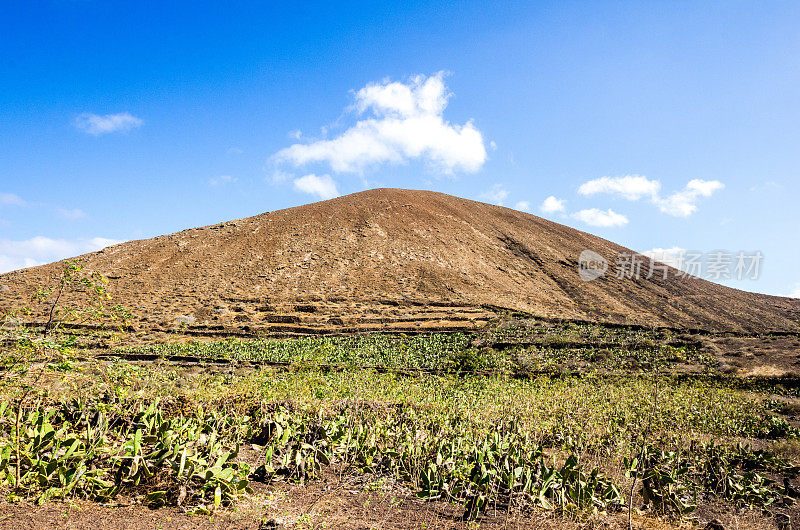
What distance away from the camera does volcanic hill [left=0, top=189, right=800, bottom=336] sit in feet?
97.6

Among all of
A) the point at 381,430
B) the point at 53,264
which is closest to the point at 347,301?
the point at 381,430

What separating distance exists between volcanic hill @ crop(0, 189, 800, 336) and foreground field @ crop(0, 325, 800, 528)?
17.8 metres

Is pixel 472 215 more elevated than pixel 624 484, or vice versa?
pixel 472 215

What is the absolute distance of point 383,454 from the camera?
5965mm

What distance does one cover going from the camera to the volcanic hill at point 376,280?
1171 inches

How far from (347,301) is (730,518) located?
28349mm

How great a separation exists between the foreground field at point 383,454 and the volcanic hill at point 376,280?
17753 mm

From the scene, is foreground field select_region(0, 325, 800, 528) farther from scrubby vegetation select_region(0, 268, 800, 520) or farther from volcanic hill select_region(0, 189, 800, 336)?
volcanic hill select_region(0, 189, 800, 336)

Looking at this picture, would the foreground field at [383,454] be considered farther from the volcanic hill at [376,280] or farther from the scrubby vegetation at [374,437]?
the volcanic hill at [376,280]

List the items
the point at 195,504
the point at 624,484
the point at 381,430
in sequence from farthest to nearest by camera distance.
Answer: the point at 381,430, the point at 624,484, the point at 195,504

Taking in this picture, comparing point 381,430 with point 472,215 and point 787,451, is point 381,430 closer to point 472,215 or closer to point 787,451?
point 787,451

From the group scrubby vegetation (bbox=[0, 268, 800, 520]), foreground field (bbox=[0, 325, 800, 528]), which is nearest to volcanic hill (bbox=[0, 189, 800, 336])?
scrubby vegetation (bbox=[0, 268, 800, 520])

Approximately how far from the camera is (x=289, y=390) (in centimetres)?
870

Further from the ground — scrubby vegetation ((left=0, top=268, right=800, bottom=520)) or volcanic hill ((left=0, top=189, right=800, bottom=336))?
volcanic hill ((left=0, top=189, right=800, bottom=336))
